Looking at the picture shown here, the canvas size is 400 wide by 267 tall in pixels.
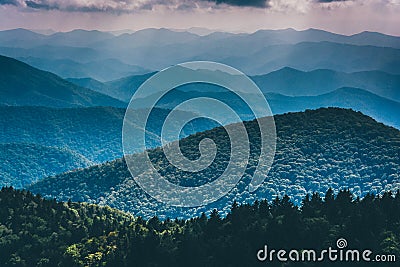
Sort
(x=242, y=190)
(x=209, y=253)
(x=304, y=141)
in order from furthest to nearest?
(x=304, y=141), (x=242, y=190), (x=209, y=253)

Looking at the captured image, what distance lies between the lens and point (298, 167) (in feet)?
397

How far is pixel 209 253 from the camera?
157ft

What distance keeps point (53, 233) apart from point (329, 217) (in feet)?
90.0

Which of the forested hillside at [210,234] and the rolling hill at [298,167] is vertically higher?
the rolling hill at [298,167]

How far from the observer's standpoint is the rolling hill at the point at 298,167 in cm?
11231

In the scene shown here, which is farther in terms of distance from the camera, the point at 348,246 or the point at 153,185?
the point at 153,185

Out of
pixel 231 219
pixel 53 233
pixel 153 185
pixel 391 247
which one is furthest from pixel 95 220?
pixel 153 185

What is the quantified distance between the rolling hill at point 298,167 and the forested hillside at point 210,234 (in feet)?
180

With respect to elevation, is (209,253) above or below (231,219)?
below

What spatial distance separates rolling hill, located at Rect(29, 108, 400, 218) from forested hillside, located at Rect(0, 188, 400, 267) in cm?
5482

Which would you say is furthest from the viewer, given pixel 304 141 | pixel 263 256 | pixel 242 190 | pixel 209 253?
pixel 304 141

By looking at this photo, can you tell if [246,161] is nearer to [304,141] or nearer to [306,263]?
[304,141]

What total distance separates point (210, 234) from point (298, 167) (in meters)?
73.3

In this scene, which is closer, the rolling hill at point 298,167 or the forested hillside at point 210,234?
the forested hillside at point 210,234
